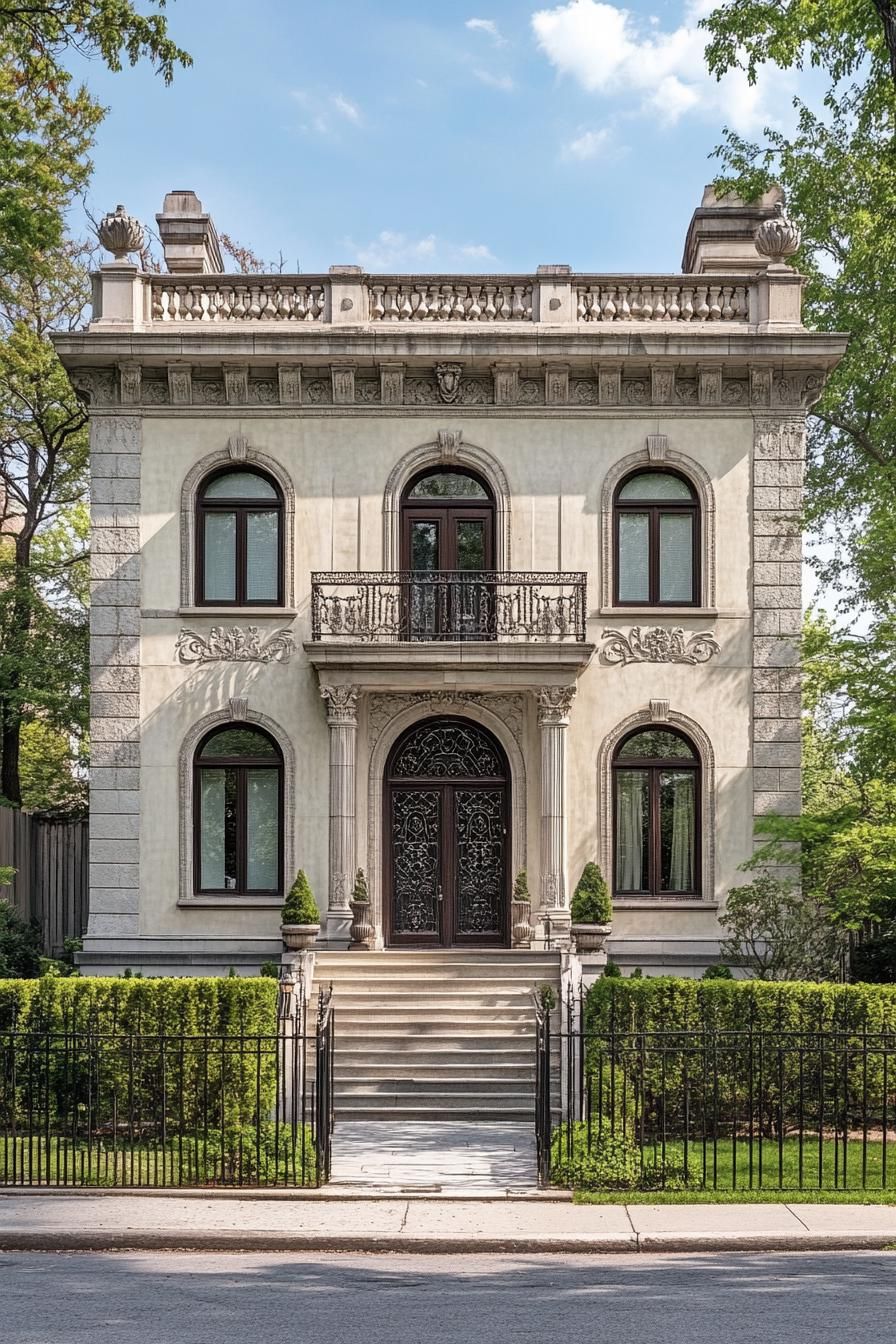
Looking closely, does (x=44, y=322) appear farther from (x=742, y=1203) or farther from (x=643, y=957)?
(x=742, y=1203)

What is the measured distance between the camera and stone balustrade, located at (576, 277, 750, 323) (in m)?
Result: 23.2

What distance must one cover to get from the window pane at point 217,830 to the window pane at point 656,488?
7.19 meters

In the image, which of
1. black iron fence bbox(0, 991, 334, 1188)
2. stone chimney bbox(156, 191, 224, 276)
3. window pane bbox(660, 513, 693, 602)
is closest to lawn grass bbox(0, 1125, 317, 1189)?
black iron fence bbox(0, 991, 334, 1188)

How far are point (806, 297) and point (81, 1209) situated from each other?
20.6 m

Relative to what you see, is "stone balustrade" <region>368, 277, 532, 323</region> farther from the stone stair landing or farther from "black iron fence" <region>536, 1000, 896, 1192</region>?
"black iron fence" <region>536, 1000, 896, 1192</region>

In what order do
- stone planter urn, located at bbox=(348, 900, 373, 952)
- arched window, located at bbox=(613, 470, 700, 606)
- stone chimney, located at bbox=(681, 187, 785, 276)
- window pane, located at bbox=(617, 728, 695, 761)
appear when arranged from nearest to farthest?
stone planter urn, located at bbox=(348, 900, 373, 952), window pane, located at bbox=(617, 728, 695, 761), arched window, located at bbox=(613, 470, 700, 606), stone chimney, located at bbox=(681, 187, 785, 276)

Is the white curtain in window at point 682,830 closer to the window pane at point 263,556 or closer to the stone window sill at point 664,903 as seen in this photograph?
the stone window sill at point 664,903

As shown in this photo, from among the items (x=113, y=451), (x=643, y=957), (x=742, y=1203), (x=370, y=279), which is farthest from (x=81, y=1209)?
(x=370, y=279)

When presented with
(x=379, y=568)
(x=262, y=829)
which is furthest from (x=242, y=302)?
(x=262, y=829)

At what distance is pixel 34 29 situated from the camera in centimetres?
1902

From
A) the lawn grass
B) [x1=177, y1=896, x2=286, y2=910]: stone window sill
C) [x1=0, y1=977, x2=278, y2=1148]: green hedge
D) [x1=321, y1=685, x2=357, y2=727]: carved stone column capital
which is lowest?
the lawn grass

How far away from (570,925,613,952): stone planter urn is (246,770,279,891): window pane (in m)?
4.73

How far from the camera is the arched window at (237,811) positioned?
2288 cm

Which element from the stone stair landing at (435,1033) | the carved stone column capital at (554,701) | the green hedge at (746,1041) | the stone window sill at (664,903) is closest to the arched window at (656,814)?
the stone window sill at (664,903)
